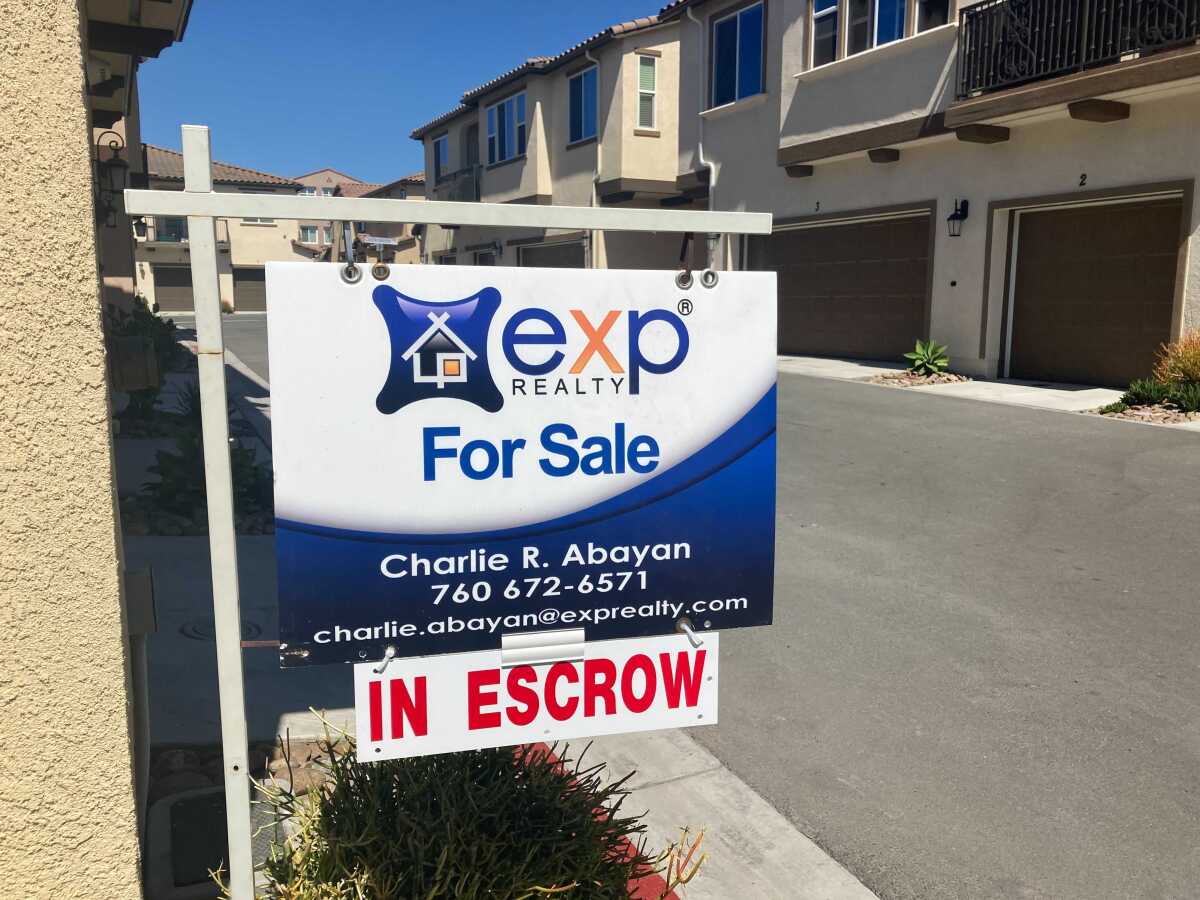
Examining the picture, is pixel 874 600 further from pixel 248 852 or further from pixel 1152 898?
pixel 248 852

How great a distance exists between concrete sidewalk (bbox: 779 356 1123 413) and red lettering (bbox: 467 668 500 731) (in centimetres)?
1309

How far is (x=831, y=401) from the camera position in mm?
14656

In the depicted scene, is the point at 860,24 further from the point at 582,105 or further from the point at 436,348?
the point at 436,348

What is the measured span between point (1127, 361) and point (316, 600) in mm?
15804

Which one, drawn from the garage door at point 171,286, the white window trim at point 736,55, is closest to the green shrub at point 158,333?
the white window trim at point 736,55

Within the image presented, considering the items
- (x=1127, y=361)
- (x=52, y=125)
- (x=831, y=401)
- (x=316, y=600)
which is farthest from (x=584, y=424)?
(x=1127, y=361)

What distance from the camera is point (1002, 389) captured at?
15805mm

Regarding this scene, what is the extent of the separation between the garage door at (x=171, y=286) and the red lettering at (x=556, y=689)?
173 ft

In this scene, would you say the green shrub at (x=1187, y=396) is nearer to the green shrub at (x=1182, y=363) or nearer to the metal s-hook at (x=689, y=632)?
the green shrub at (x=1182, y=363)

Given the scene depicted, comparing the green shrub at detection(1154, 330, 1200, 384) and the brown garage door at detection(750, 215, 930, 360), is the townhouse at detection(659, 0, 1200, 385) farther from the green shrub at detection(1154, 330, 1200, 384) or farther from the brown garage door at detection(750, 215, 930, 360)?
the green shrub at detection(1154, 330, 1200, 384)

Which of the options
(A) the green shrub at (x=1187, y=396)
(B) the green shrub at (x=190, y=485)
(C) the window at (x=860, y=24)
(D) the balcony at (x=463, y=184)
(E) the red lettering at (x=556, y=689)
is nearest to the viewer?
(E) the red lettering at (x=556, y=689)

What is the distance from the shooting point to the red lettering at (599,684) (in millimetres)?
2402

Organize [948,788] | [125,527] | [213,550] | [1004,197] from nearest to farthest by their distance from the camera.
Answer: [213,550] < [948,788] < [125,527] < [1004,197]

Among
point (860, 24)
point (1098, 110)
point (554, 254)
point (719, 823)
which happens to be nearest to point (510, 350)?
point (719, 823)
